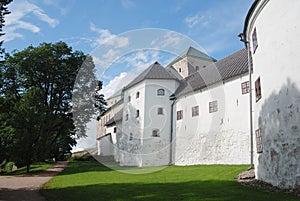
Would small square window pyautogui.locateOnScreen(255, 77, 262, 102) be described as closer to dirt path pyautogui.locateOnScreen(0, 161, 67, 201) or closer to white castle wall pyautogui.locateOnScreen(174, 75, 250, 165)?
white castle wall pyautogui.locateOnScreen(174, 75, 250, 165)

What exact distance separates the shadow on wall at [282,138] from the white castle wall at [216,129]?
913cm

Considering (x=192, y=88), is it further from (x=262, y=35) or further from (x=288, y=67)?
(x=288, y=67)

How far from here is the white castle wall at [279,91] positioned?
888 centimetres

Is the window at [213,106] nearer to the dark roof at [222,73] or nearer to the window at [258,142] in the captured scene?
the dark roof at [222,73]

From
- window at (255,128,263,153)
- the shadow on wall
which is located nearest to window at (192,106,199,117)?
window at (255,128,263,153)

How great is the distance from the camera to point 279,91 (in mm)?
9805

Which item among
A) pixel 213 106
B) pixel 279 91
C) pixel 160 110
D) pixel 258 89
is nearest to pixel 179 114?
pixel 160 110

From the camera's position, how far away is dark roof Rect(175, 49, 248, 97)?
2162 cm

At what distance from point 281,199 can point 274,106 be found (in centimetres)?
363

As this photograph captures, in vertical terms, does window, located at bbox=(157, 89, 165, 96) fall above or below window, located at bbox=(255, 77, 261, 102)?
above

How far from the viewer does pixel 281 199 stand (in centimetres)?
754

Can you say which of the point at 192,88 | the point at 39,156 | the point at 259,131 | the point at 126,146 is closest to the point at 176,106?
the point at 192,88

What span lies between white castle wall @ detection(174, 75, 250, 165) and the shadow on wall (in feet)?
30.0

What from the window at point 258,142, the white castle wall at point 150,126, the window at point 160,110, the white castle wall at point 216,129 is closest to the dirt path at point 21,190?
the window at point 258,142
